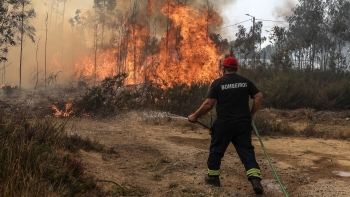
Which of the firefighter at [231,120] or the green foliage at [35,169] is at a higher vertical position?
the firefighter at [231,120]

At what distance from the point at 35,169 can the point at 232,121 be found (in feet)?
8.93

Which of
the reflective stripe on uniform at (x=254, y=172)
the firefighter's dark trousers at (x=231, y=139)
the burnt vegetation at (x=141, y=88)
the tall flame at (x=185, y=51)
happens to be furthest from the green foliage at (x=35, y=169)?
the tall flame at (x=185, y=51)

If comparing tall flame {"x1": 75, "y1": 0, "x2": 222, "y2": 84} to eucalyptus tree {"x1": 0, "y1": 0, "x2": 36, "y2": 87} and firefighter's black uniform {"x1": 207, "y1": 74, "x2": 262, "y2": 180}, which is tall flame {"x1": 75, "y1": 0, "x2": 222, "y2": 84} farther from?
firefighter's black uniform {"x1": 207, "y1": 74, "x2": 262, "y2": 180}

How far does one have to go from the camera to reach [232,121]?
14.7 feet

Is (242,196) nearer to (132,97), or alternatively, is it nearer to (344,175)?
(344,175)

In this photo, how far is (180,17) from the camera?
18.8 metres

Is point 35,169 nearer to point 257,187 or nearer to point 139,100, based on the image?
point 257,187

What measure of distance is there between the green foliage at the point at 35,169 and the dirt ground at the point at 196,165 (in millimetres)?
435

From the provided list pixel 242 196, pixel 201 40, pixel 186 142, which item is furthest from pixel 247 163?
pixel 201 40

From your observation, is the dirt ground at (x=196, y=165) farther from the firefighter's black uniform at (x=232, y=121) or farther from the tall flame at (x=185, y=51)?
the tall flame at (x=185, y=51)

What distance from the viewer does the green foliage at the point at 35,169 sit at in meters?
3.27

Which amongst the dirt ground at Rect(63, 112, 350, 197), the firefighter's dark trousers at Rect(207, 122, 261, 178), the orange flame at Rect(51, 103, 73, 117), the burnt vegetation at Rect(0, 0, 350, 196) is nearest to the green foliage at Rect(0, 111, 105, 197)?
the burnt vegetation at Rect(0, 0, 350, 196)

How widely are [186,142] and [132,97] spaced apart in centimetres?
528

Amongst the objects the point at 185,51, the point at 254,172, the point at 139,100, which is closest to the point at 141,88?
the point at 139,100
